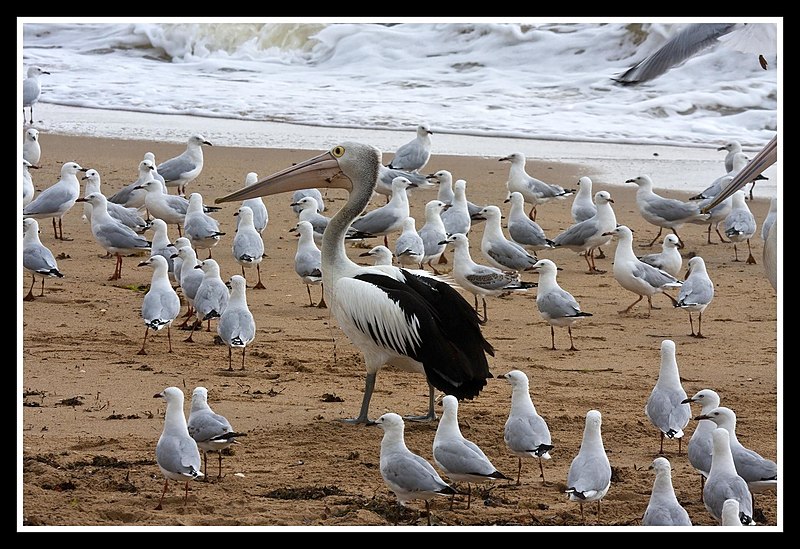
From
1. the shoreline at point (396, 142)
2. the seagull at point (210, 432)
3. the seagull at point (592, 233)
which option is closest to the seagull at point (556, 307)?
the seagull at point (592, 233)

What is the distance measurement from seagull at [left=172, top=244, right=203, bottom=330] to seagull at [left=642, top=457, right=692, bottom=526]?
499 centimetres

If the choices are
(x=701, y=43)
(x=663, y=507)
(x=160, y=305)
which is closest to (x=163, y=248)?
(x=160, y=305)

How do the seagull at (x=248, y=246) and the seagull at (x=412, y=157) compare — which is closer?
the seagull at (x=248, y=246)

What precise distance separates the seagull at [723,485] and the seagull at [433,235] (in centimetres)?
579

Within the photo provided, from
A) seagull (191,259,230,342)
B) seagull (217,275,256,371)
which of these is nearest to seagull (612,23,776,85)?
seagull (217,275,256,371)

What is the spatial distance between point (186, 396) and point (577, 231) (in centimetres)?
561

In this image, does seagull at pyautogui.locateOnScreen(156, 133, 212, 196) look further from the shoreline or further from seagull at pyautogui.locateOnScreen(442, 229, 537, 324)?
seagull at pyautogui.locateOnScreen(442, 229, 537, 324)

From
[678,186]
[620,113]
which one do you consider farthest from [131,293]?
[620,113]

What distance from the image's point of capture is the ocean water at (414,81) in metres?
20.9

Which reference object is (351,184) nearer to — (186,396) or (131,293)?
(186,396)

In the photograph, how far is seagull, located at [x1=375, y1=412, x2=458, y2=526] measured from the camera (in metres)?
6.61

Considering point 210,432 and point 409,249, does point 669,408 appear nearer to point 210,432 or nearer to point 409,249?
point 210,432

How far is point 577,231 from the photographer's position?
1299 centimetres

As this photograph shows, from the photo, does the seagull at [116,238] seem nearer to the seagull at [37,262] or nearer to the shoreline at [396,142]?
the seagull at [37,262]
